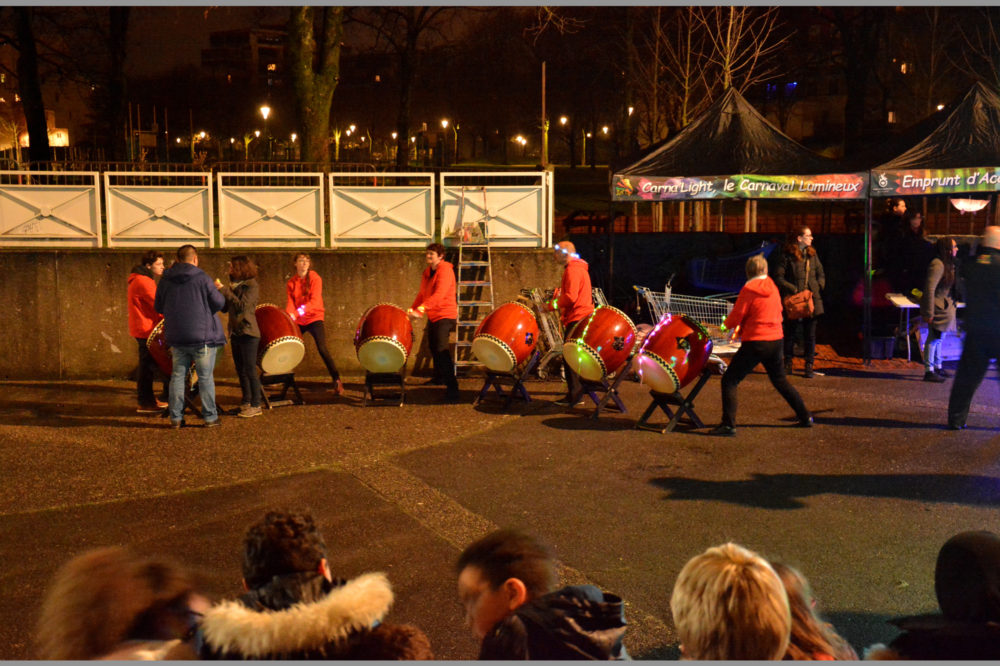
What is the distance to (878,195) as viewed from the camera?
12969mm

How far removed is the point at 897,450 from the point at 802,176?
5.99 meters

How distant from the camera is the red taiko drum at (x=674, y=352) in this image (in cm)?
927

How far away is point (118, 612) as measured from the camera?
2701 mm

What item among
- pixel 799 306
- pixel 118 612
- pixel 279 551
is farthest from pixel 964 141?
pixel 118 612

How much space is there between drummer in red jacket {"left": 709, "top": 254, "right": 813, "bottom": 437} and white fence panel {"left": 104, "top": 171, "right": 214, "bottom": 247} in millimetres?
7647

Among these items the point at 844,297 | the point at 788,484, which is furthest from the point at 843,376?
the point at 788,484

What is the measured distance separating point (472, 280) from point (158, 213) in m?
4.49

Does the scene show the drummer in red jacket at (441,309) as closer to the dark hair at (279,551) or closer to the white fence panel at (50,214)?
the white fence panel at (50,214)

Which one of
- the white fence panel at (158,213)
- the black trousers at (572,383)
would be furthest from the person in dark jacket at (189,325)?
the black trousers at (572,383)

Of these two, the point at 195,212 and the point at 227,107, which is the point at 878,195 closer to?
the point at 195,212

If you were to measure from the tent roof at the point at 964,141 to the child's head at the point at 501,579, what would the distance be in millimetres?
11507

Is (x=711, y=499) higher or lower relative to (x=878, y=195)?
lower

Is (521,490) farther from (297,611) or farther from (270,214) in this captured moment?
(270,214)

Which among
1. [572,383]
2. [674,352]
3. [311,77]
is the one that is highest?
[311,77]
